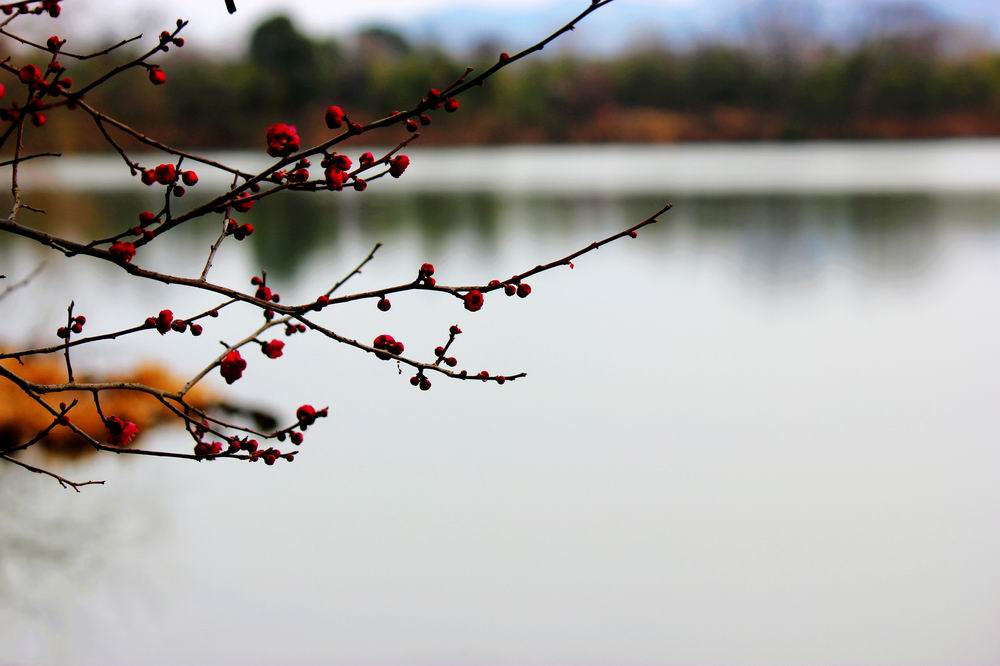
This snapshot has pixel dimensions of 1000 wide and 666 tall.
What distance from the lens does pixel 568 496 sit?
6.69m

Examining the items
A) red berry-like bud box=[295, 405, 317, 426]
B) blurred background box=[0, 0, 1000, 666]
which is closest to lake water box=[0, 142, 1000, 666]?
blurred background box=[0, 0, 1000, 666]

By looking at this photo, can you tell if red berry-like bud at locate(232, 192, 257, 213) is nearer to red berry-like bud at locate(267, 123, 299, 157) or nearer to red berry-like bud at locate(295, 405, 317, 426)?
red berry-like bud at locate(267, 123, 299, 157)

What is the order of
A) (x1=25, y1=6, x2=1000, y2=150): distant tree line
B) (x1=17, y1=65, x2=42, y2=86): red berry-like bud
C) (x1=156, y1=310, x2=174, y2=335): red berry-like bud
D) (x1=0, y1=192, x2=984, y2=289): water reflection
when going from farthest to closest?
1. (x1=25, y1=6, x2=1000, y2=150): distant tree line
2. (x1=0, y1=192, x2=984, y2=289): water reflection
3. (x1=156, y1=310, x2=174, y2=335): red berry-like bud
4. (x1=17, y1=65, x2=42, y2=86): red berry-like bud

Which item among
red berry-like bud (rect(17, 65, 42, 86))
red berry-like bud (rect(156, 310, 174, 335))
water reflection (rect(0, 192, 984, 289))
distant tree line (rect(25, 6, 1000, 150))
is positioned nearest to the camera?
red berry-like bud (rect(17, 65, 42, 86))

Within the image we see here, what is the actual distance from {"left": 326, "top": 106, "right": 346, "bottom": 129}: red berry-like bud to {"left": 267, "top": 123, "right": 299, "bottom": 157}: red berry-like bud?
2.0 inches

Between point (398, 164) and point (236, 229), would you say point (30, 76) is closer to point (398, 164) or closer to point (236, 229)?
point (236, 229)

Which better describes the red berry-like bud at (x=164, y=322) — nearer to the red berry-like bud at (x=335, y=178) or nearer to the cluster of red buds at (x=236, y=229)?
the cluster of red buds at (x=236, y=229)

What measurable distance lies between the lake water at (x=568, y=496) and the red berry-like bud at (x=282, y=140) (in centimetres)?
383

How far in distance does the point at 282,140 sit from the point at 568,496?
18.4ft

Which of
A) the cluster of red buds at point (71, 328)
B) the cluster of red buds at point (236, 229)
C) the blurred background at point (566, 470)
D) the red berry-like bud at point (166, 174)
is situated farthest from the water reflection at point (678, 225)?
the red berry-like bud at point (166, 174)

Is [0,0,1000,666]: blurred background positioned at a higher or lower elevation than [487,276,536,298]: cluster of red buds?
higher

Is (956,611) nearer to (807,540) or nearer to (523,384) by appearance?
(807,540)

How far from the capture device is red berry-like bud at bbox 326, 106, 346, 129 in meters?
1.28

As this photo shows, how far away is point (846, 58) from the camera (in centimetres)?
3822
